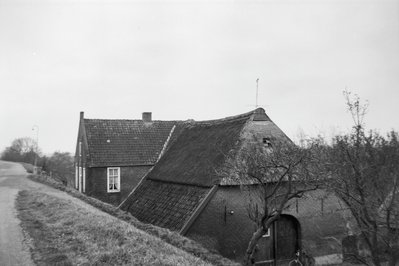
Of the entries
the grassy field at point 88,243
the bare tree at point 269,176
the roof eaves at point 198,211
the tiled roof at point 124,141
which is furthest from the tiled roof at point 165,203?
the grassy field at point 88,243

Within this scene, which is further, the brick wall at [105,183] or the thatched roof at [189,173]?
the brick wall at [105,183]

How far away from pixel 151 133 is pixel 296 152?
15.5 meters

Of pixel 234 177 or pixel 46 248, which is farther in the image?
pixel 234 177

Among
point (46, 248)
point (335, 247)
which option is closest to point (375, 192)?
point (46, 248)

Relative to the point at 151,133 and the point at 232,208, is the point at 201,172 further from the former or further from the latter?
the point at 151,133

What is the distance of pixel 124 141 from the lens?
82.1 ft

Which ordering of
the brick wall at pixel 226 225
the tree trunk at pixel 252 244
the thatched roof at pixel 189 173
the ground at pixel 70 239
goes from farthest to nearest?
the thatched roof at pixel 189 173
the brick wall at pixel 226 225
the tree trunk at pixel 252 244
the ground at pixel 70 239

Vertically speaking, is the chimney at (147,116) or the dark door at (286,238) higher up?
the chimney at (147,116)

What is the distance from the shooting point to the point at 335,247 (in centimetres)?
1778

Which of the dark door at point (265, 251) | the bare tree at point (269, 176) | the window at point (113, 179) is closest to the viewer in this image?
the bare tree at point (269, 176)

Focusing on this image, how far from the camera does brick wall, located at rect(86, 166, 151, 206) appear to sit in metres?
22.8

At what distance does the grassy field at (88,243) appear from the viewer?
827cm

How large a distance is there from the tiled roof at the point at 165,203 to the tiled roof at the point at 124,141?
9.25 feet

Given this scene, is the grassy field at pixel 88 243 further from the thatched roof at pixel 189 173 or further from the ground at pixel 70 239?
the thatched roof at pixel 189 173
